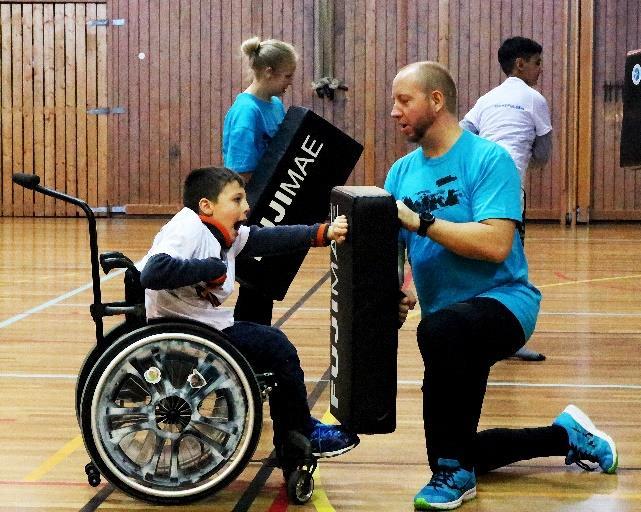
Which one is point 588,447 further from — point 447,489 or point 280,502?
point 280,502

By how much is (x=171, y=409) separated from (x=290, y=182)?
1.49m

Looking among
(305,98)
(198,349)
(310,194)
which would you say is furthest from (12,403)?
(305,98)

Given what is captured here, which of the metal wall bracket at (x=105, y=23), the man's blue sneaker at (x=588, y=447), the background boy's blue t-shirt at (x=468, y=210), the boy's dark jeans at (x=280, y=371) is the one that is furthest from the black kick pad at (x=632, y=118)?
the metal wall bracket at (x=105, y=23)

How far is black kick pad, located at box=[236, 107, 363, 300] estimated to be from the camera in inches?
165

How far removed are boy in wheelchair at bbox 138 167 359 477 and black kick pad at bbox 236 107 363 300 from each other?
1.00 metres

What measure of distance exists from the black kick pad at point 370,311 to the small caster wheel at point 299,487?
224 mm

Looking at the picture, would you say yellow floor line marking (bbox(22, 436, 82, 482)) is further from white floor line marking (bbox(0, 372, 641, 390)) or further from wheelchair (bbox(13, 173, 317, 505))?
white floor line marking (bbox(0, 372, 641, 390))

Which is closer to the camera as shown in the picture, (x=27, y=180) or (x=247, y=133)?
(x=27, y=180)

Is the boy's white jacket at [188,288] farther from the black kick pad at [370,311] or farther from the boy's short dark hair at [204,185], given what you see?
the black kick pad at [370,311]

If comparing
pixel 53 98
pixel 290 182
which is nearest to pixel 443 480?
pixel 290 182

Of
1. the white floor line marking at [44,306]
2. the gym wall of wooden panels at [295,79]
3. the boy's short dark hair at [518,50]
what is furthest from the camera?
the gym wall of wooden panels at [295,79]

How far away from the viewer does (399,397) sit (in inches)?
171

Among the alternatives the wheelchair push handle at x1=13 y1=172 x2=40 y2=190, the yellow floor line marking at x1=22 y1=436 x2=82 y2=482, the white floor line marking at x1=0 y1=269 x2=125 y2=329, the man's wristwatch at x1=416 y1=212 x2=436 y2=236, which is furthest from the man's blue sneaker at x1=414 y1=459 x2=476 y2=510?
the white floor line marking at x1=0 y1=269 x2=125 y2=329

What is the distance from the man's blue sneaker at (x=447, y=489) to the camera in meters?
2.98
